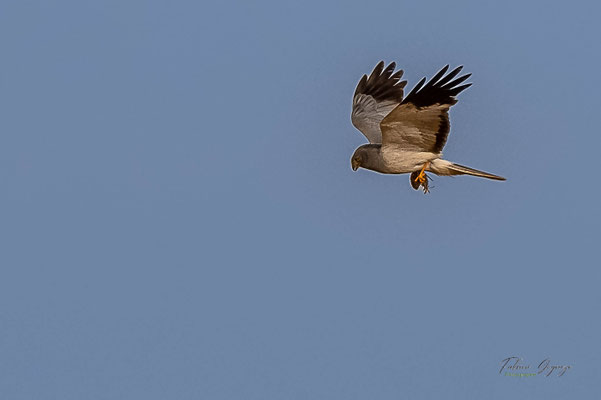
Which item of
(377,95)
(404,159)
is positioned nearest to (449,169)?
(404,159)

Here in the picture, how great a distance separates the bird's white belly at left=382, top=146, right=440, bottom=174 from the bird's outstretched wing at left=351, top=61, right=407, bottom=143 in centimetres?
271

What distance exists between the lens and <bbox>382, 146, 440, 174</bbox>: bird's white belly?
62.8 feet

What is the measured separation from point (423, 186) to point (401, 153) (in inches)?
34.6

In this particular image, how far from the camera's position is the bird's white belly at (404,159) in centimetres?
1914

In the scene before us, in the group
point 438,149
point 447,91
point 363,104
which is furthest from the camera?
point 363,104

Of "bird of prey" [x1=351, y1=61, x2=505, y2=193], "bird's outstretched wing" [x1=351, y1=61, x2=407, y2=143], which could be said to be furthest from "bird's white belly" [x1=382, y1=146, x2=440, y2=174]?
"bird's outstretched wing" [x1=351, y1=61, x2=407, y2=143]

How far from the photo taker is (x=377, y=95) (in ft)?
73.6

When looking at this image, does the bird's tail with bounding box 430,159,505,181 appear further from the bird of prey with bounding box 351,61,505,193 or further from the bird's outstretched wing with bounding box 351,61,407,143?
the bird's outstretched wing with bounding box 351,61,407,143

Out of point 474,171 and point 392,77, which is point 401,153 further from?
point 392,77

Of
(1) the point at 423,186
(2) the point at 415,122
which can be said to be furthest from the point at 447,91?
(1) the point at 423,186

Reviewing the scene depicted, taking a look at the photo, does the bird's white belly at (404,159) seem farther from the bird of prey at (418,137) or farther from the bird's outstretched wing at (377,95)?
the bird's outstretched wing at (377,95)

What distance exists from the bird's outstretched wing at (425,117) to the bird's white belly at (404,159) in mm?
107

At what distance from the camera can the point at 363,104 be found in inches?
877

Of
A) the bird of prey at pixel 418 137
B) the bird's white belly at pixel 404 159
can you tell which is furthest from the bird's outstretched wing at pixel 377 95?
the bird's white belly at pixel 404 159
